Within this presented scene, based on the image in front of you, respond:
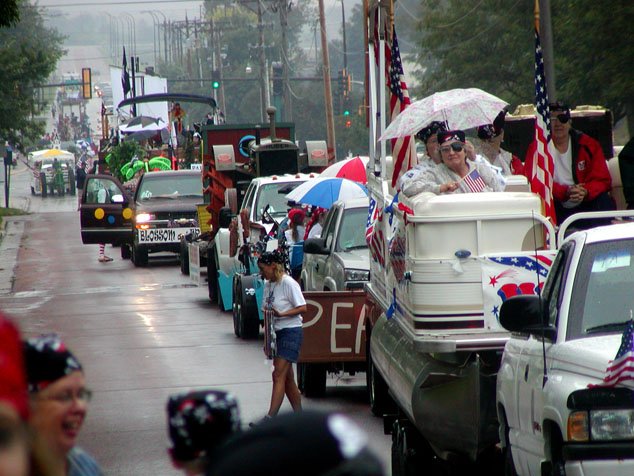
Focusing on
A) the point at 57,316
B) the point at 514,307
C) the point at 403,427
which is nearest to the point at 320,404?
the point at 403,427

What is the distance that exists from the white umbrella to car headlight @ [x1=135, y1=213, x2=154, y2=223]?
2114 cm

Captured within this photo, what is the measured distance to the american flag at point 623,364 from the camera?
5770mm

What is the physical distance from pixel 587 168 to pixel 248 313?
906cm

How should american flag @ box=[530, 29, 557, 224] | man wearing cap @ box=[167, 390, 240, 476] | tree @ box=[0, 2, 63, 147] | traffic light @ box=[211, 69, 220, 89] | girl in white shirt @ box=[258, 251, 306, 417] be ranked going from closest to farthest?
1. man wearing cap @ box=[167, 390, 240, 476]
2. american flag @ box=[530, 29, 557, 224]
3. girl in white shirt @ box=[258, 251, 306, 417]
4. tree @ box=[0, 2, 63, 147]
5. traffic light @ box=[211, 69, 220, 89]

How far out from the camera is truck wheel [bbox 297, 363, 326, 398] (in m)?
14.2

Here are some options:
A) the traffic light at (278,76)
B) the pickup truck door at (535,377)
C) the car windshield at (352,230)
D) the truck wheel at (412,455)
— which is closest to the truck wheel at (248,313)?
the car windshield at (352,230)

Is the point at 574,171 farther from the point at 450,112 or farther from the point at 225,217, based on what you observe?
the point at 225,217

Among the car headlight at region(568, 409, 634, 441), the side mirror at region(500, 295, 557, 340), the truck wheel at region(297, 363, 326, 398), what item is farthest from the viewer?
the truck wheel at region(297, 363, 326, 398)

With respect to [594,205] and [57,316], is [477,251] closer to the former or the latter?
[594,205]

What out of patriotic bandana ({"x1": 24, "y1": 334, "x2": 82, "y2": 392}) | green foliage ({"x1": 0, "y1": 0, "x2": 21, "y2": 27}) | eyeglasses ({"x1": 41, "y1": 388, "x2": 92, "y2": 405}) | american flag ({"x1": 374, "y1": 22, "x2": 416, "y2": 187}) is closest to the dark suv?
green foliage ({"x1": 0, "y1": 0, "x2": 21, "y2": 27})

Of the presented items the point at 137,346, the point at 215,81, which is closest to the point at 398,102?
the point at 137,346

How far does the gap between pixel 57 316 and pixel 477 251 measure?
51.1 feet

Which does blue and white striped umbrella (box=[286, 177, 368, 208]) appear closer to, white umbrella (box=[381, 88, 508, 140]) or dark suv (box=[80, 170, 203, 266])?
white umbrella (box=[381, 88, 508, 140])

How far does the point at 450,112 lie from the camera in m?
11.0
